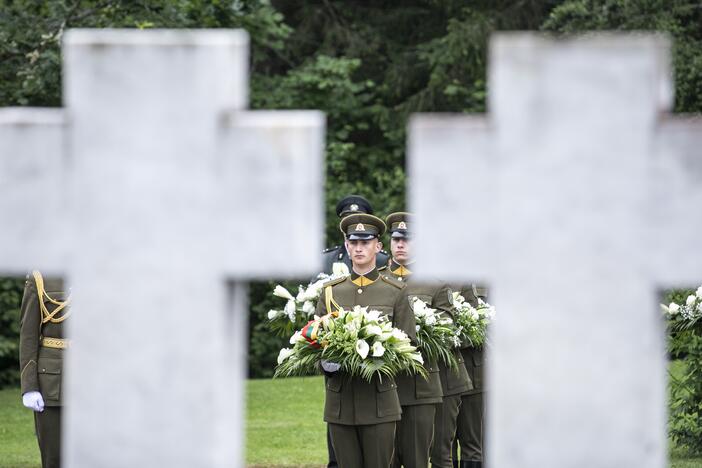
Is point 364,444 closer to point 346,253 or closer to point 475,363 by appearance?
point 475,363

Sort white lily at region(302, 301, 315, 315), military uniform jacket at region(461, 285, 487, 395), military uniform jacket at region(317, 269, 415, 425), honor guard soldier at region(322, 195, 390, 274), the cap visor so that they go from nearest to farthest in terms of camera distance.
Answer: military uniform jacket at region(317, 269, 415, 425)
the cap visor
white lily at region(302, 301, 315, 315)
military uniform jacket at region(461, 285, 487, 395)
honor guard soldier at region(322, 195, 390, 274)

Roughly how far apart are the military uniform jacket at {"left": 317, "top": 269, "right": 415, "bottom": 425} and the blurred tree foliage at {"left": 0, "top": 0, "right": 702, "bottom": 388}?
816 centimetres

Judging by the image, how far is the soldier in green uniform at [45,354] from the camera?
7.90 m

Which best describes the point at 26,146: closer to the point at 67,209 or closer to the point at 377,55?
the point at 67,209

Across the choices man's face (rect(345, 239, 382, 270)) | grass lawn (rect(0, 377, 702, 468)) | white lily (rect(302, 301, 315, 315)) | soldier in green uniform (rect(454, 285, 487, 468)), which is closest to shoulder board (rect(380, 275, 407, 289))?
man's face (rect(345, 239, 382, 270))

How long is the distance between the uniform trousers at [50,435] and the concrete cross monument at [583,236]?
5856mm

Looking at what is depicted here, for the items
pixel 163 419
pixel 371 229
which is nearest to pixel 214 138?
pixel 163 419

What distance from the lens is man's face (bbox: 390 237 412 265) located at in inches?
391

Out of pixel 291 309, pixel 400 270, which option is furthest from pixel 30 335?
pixel 400 270

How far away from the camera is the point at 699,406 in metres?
11.1

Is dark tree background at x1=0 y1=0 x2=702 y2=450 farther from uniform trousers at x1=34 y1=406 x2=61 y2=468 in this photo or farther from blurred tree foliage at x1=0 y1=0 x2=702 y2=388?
uniform trousers at x1=34 y1=406 x2=61 y2=468

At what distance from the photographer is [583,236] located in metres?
2.46

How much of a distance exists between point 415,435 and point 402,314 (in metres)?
1.19

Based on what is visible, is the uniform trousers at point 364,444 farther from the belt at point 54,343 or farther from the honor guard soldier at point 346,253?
the honor guard soldier at point 346,253
